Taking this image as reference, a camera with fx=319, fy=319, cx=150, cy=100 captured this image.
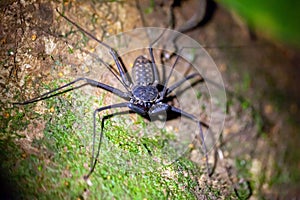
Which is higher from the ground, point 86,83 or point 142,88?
point 142,88

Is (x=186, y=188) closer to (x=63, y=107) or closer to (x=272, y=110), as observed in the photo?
(x=63, y=107)

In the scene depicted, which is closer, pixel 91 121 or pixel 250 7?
pixel 91 121

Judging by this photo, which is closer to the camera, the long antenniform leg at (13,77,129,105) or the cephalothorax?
the long antenniform leg at (13,77,129,105)

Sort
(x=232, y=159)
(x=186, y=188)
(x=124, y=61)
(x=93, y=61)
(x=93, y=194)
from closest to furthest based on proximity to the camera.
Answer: (x=93, y=194) < (x=186, y=188) < (x=93, y=61) < (x=124, y=61) < (x=232, y=159)

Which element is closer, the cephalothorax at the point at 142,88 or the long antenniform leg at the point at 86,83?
the long antenniform leg at the point at 86,83

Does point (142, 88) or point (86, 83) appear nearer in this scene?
point (86, 83)

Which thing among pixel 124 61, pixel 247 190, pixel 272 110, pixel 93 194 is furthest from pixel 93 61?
pixel 272 110

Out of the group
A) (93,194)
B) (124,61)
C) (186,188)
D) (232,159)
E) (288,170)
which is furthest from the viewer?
(288,170)

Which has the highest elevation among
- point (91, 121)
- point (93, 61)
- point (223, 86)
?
point (223, 86)

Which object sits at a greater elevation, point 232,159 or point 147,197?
point 232,159
